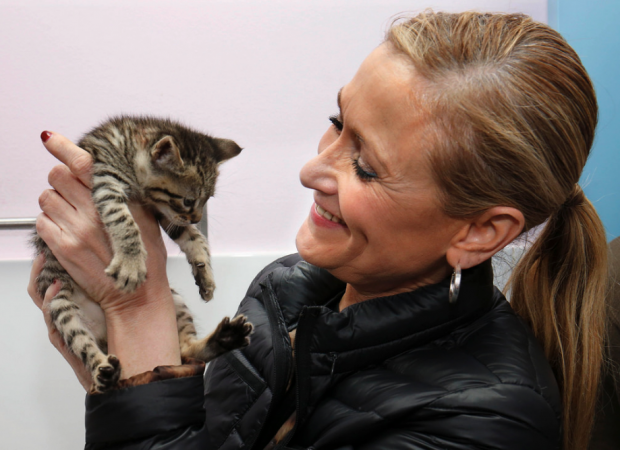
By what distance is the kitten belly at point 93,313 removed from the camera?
1247 millimetres

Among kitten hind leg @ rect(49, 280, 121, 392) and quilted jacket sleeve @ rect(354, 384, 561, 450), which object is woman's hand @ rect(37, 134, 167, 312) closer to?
kitten hind leg @ rect(49, 280, 121, 392)

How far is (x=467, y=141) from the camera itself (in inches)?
33.1

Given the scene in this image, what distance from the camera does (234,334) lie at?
1.13 meters

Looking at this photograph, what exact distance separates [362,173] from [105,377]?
71cm

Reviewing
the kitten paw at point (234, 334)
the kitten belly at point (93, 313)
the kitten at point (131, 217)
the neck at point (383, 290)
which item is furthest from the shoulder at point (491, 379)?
the kitten belly at point (93, 313)

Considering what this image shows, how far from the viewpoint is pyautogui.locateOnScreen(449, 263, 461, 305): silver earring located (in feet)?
3.02

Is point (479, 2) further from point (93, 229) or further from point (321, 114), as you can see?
point (93, 229)

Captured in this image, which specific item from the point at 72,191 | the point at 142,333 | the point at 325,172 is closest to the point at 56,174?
the point at 72,191

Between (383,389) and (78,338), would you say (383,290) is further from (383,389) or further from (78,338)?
(78,338)

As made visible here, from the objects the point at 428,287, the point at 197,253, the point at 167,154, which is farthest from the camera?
the point at 197,253

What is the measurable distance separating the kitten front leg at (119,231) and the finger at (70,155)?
27mm

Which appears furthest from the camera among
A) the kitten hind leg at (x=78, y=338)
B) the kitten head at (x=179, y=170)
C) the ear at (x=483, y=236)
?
the kitten head at (x=179, y=170)

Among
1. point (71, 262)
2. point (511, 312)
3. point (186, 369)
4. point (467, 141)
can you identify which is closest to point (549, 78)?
point (467, 141)

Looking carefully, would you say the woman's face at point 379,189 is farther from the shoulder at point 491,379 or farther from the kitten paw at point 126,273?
the kitten paw at point 126,273
